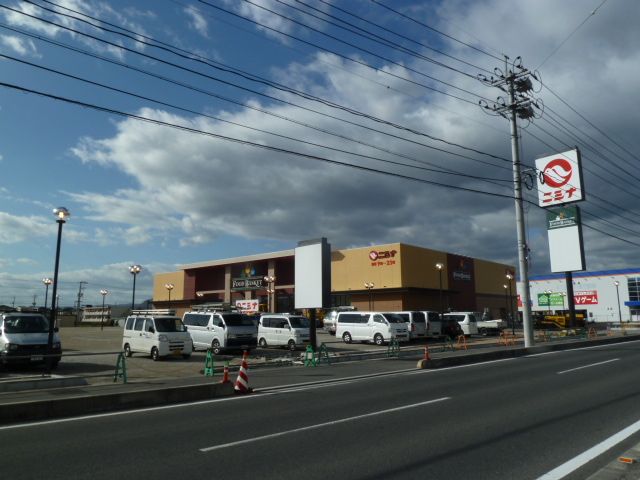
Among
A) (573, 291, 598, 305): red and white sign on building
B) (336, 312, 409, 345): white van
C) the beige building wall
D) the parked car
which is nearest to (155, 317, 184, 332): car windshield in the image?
(336, 312, 409, 345): white van

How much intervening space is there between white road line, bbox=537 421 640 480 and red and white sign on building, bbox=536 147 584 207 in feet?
117

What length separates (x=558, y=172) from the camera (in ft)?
137

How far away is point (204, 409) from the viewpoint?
31.8 feet

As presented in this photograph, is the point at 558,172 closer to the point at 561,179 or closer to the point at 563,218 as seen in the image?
the point at 561,179

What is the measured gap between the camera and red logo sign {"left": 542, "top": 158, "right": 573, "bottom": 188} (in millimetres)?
41094

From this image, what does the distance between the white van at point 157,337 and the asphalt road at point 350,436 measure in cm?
958

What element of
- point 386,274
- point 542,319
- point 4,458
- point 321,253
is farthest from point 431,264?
point 4,458

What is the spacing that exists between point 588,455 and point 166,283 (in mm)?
74077

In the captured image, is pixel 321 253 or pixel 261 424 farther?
pixel 321 253

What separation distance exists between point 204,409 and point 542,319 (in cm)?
5192

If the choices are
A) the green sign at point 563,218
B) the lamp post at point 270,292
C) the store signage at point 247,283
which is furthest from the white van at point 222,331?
the store signage at point 247,283

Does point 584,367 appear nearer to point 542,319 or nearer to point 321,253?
point 321,253

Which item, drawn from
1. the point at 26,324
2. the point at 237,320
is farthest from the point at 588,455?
the point at 237,320

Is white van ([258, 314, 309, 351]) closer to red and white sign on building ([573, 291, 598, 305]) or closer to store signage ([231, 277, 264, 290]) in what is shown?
store signage ([231, 277, 264, 290])
